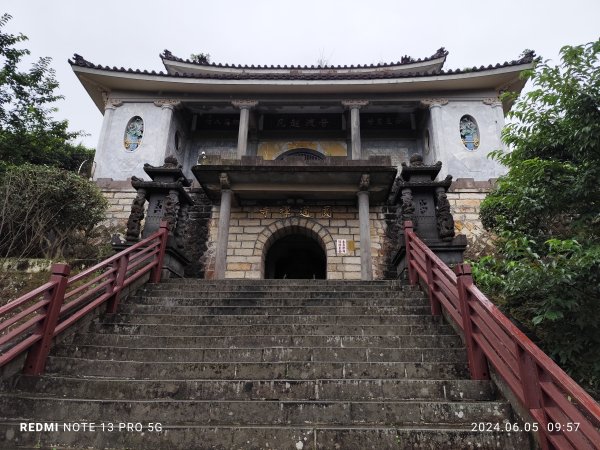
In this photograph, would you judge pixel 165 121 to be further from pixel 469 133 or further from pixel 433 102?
pixel 469 133

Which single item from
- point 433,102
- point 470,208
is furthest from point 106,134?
point 470,208

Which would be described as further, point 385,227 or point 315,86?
point 315,86

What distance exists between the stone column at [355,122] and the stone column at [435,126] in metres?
2.23

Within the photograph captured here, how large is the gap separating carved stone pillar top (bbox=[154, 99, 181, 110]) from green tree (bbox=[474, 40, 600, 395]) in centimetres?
1108

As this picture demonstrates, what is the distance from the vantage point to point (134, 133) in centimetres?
1249

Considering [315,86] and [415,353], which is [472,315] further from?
[315,86]

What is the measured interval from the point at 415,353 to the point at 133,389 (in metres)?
2.71

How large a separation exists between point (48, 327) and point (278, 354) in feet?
7.72

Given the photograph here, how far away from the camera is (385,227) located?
10531 mm

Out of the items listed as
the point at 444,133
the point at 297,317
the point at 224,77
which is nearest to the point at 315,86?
the point at 224,77

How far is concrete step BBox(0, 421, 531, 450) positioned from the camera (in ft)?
8.16

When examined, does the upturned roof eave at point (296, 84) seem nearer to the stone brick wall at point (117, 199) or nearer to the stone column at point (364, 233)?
the stone brick wall at point (117, 199)

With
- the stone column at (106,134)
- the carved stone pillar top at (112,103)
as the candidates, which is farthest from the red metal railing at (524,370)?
the carved stone pillar top at (112,103)

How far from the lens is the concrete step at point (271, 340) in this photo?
3973mm
